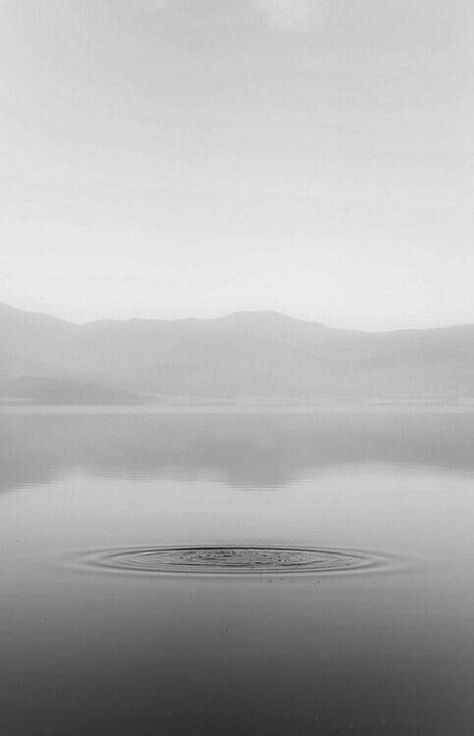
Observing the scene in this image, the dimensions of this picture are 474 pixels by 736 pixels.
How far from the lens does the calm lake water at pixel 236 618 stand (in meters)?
20.6

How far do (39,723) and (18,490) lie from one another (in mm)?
45389

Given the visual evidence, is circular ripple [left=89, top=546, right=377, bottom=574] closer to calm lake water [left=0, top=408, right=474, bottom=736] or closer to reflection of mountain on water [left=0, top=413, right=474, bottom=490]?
calm lake water [left=0, top=408, right=474, bottom=736]

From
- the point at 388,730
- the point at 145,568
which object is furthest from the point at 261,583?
the point at 388,730

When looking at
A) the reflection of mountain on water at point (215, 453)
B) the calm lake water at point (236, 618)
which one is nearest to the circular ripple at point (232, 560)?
the calm lake water at point (236, 618)

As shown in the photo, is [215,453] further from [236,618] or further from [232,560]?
[236,618]

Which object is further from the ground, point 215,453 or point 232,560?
point 215,453

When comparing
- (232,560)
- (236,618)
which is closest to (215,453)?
(232,560)

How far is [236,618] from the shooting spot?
28.4 m

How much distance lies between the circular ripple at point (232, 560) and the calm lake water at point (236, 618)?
440 millimetres

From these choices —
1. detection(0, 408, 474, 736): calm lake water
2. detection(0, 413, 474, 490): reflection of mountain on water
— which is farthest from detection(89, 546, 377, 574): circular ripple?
detection(0, 413, 474, 490): reflection of mountain on water

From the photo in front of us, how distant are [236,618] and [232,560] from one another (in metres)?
9.77

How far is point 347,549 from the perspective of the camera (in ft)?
136

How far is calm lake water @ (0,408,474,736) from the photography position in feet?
67.5

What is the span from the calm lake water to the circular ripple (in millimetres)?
440
